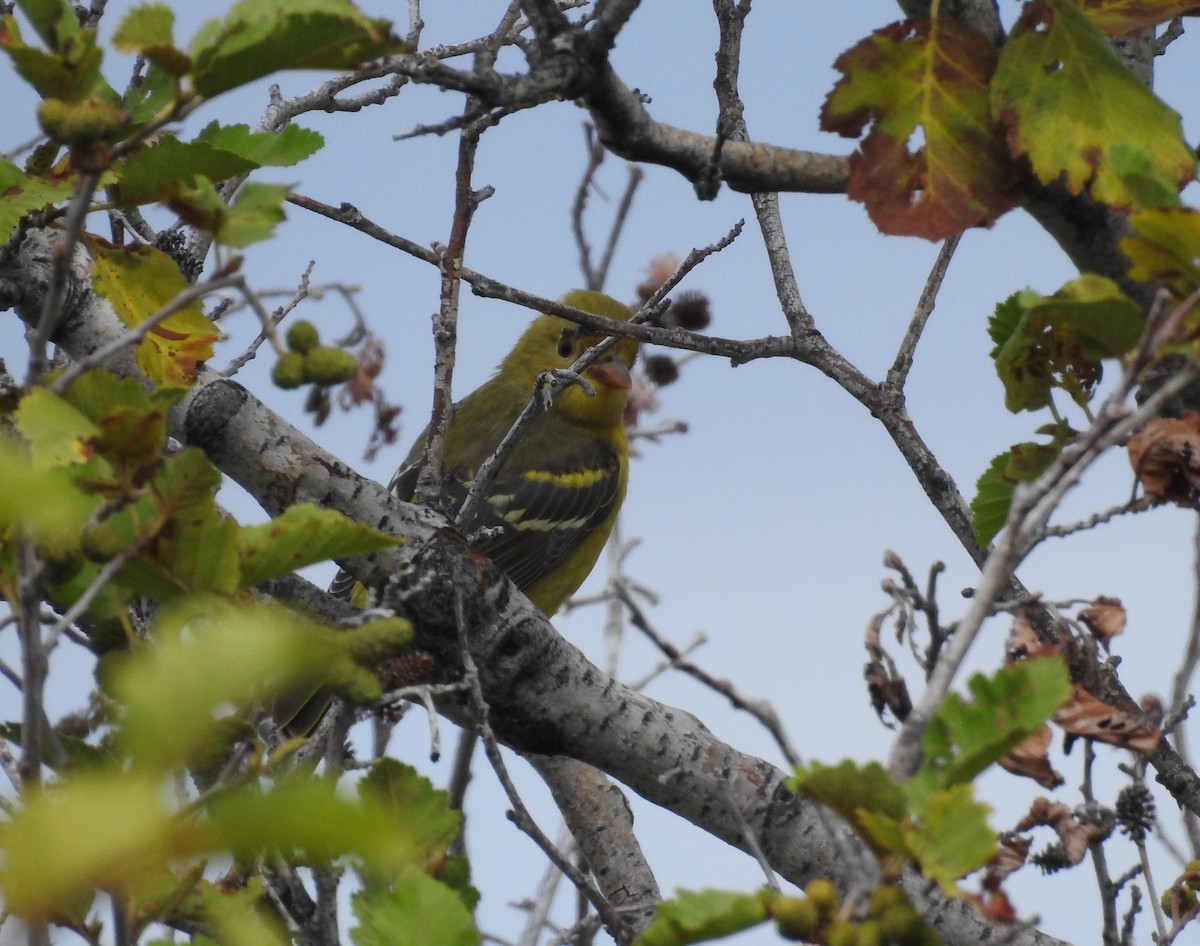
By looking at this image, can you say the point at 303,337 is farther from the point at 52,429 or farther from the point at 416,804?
the point at 416,804

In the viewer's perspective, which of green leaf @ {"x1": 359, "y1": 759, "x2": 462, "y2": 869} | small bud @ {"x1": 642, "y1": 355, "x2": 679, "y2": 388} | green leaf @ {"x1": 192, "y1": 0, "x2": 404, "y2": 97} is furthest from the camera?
small bud @ {"x1": 642, "y1": 355, "x2": 679, "y2": 388}

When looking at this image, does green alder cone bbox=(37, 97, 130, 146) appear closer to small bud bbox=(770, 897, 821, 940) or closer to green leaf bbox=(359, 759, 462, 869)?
green leaf bbox=(359, 759, 462, 869)

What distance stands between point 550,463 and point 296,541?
5.52 meters

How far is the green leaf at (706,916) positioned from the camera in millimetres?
1589

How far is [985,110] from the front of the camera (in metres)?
2.63

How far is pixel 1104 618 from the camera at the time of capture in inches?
98.0

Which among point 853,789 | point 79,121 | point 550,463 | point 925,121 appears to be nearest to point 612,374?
point 550,463

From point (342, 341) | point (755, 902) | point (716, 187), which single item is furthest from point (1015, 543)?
point (342, 341)

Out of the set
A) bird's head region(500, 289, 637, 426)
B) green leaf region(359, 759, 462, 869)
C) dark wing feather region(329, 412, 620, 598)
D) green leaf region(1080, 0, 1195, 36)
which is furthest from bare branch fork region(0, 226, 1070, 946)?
bird's head region(500, 289, 637, 426)

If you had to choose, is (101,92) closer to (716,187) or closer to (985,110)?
(716,187)

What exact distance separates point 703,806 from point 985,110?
5.80 ft

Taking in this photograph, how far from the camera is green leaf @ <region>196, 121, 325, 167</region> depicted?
2541 mm

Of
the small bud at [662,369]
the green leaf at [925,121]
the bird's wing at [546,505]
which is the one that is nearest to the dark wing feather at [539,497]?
the bird's wing at [546,505]

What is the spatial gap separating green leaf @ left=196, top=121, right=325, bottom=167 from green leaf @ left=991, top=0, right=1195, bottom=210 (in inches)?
48.6
